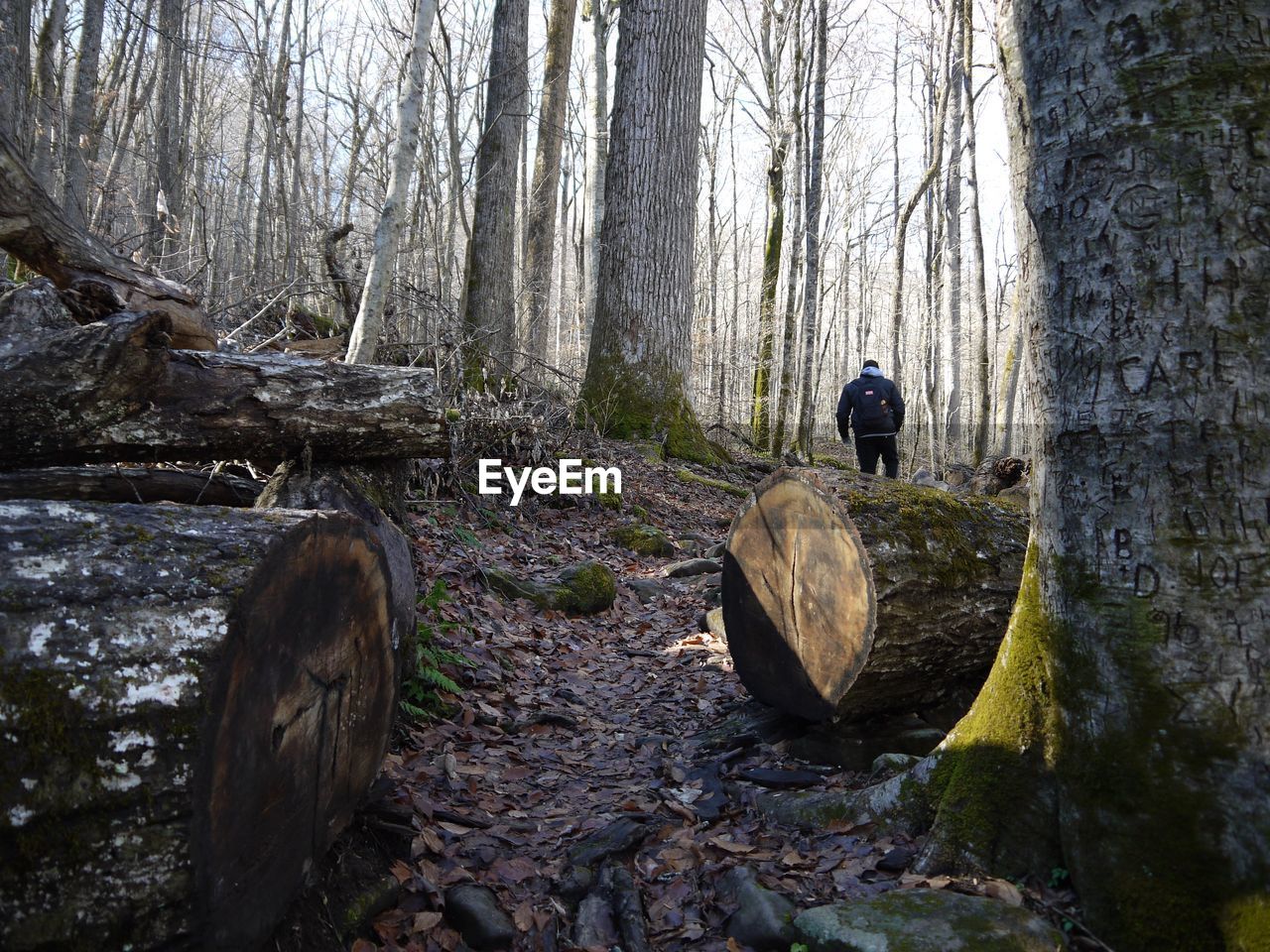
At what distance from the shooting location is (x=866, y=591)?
3.54m

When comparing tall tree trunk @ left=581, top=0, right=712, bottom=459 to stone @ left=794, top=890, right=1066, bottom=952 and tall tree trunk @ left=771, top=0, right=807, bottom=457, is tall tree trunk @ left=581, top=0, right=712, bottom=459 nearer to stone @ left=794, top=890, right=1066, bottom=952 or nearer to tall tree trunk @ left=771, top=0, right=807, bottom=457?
tall tree trunk @ left=771, top=0, right=807, bottom=457

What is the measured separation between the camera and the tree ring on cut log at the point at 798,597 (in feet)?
11.8

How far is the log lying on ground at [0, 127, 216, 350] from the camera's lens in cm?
469

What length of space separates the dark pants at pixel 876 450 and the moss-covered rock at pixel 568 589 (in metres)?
6.09

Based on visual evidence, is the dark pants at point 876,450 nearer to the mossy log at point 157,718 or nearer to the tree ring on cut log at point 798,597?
the tree ring on cut log at point 798,597

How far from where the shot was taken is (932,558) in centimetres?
373

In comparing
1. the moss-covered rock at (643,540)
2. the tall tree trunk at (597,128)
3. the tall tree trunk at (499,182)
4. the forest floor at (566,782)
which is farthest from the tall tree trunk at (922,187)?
the forest floor at (566,782)

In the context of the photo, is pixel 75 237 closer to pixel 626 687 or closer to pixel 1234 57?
pixel 626 687

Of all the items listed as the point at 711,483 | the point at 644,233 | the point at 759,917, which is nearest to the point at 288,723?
the point at 759,917

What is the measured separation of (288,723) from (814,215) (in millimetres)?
12896

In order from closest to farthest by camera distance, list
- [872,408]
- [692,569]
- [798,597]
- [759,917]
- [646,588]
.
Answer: [759,917] < [798,597] < [646,588] < [692,569] < [872,408]

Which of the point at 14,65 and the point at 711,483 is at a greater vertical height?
the point at 14,65

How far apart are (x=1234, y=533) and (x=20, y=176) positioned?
6.12m

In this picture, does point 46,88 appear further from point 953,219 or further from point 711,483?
point 953,219
